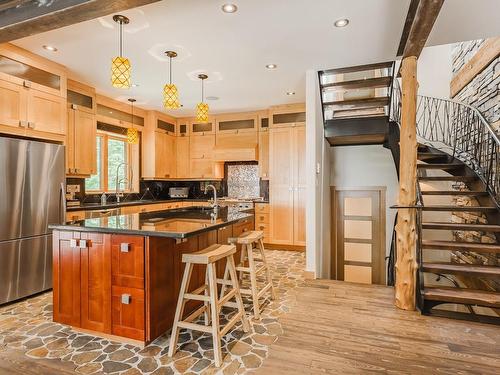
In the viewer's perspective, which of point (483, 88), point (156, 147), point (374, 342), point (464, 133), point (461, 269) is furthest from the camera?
point (156, 147)

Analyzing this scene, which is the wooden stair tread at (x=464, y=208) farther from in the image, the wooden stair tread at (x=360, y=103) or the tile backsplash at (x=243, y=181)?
the tile backsplash at (x=243, y=181)

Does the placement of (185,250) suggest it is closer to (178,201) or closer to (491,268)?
(491,268)

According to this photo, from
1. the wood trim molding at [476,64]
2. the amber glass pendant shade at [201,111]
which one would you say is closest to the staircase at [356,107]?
the wood trim molding at [476,64]

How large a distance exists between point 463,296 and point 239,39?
11.0 feet

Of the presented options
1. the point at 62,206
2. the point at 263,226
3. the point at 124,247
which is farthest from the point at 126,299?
the point at 263,226

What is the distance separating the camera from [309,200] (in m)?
3.93

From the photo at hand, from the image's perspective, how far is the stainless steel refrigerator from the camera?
10.2 feet

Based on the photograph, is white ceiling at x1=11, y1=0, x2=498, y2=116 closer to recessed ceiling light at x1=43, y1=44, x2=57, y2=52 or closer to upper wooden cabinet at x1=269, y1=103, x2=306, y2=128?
recessed ceiling light at x1=43, y1=44, x2=57, y2=52

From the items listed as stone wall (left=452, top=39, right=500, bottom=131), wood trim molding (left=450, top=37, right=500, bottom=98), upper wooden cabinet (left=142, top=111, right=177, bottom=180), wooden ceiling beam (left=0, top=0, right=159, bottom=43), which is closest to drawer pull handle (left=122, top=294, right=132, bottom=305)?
wooden ceiling beam (left=0, top=0, right=159, bottom=43)

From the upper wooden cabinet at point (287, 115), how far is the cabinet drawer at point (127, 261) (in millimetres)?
4018

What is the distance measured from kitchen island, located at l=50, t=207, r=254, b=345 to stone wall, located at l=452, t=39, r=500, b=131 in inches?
159

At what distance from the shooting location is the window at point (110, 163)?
17.4ft

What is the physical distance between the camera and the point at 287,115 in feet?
18.4

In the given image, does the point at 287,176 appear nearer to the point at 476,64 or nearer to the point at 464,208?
the point at 464,208
